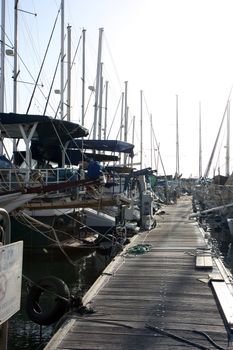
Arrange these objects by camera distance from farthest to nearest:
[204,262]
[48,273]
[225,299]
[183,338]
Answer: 1. [48,273]
2. [204,262]
3. [225,299]
4. [183,338]

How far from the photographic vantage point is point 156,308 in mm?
8094

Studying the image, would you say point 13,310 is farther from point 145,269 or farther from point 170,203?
point 170,203

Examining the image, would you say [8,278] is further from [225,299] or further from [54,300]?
[225,299]

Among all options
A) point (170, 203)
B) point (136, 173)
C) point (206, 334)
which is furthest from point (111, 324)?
point (170, 203)

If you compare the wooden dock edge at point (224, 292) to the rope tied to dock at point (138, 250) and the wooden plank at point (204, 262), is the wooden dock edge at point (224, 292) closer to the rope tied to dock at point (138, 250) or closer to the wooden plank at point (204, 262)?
the wooden plank at point (204, 262)

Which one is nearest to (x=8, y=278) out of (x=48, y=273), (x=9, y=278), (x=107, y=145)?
(x=9, y=278)

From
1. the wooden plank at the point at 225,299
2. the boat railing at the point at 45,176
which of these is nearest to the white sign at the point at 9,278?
the wooden plank at the point at 225,299

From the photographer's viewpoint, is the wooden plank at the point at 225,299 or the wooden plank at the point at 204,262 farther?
the wooden plank at the point at 204,262

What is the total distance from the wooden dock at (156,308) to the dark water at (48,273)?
195cm

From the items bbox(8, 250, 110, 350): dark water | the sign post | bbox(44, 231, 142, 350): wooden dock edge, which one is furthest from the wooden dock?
the sign post

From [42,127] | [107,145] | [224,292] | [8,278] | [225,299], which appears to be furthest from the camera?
[107,145]

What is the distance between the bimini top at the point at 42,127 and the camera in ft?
53.1

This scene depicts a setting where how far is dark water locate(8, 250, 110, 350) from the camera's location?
10.1 metres

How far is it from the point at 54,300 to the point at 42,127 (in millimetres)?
9685
